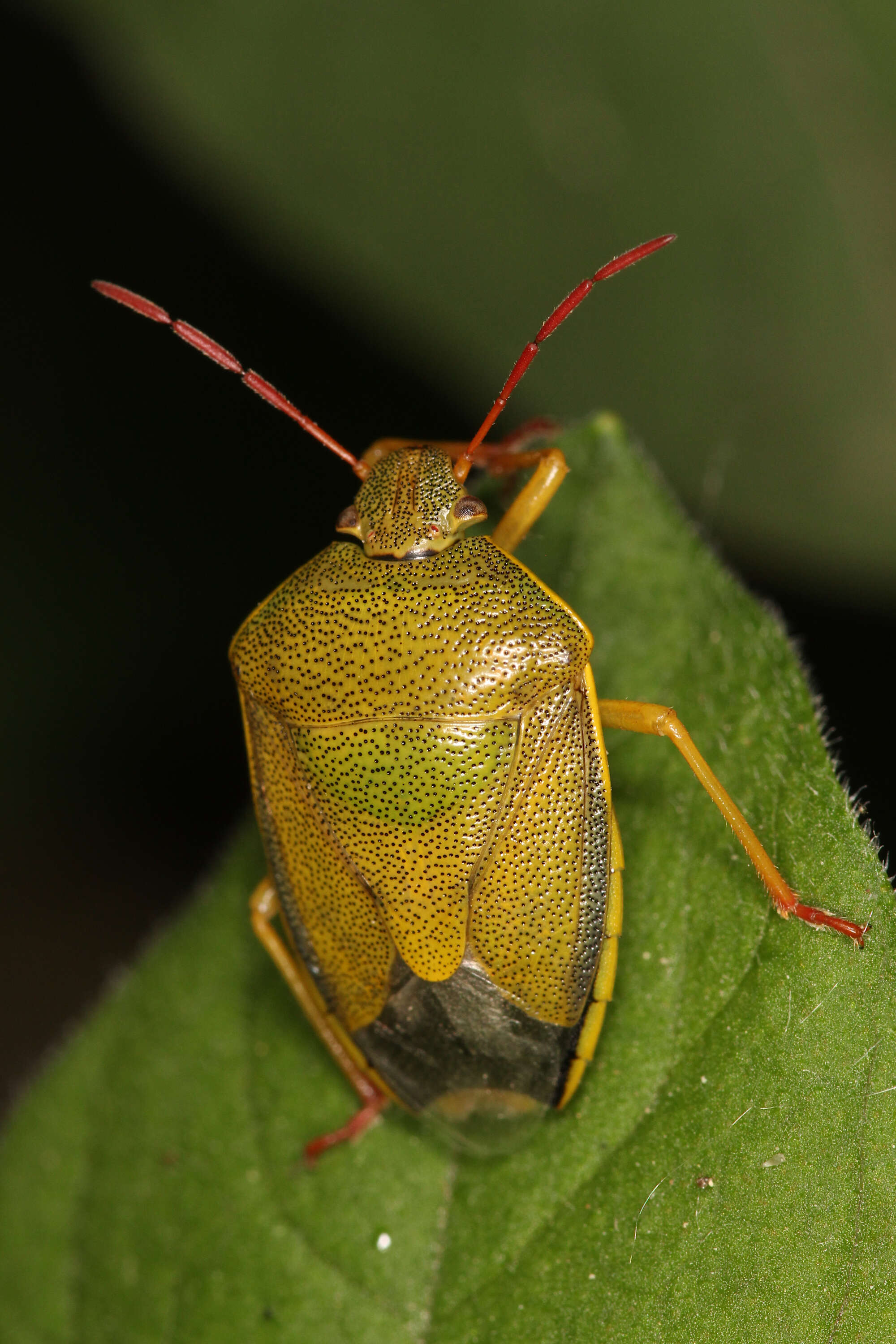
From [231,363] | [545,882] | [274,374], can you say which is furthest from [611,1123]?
[274,374]

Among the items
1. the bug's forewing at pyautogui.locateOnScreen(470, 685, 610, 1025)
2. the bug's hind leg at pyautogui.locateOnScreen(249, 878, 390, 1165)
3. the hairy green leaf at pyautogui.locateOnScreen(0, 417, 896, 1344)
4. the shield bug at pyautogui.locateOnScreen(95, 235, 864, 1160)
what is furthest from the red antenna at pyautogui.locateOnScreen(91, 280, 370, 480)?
the bug's hind leg at pyautogui.locateOnScreen(249, 878, 390, 1165)

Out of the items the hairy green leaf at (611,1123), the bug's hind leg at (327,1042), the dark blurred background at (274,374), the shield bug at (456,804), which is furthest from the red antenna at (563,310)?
the bug's hind leg at (327,1042)

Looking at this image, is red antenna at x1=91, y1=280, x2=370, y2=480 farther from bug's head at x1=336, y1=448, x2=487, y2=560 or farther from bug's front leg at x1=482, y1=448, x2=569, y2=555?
bug's front leg at x1=482, y1=448, x2=569, y2=555

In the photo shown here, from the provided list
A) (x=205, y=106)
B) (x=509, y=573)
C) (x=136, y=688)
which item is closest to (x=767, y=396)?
(x=509, y=573)

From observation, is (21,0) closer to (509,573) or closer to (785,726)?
(509,573)

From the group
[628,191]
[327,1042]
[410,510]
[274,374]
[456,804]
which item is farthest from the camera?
[274,374]

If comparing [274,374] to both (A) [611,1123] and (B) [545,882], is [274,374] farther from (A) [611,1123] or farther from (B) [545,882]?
(A) [611,1123]
